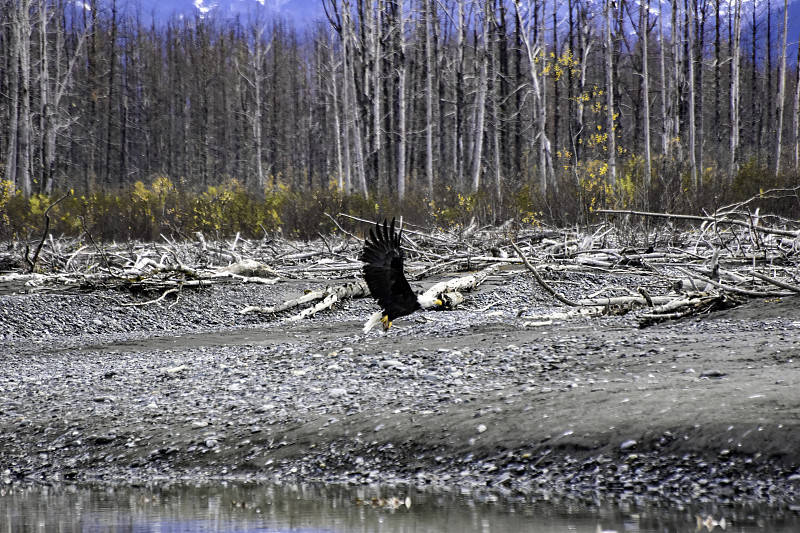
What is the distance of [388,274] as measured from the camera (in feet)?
26.0

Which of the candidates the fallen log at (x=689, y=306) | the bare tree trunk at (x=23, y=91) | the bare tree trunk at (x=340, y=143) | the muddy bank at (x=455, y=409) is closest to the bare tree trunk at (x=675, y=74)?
the bare tree trunk at (x=340, y=143)

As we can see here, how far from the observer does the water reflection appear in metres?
3.58

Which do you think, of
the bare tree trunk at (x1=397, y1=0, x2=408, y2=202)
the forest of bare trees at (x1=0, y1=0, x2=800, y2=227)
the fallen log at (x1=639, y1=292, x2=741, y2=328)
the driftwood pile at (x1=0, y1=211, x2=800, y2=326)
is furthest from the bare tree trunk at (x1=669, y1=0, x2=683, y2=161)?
the fallen log at (x1=639, y1=292, x2=741, y2=328)

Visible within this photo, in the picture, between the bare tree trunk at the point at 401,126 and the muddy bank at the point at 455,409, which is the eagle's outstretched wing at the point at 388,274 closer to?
the muddy bank at the point at 455,409

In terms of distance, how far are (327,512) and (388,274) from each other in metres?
4.04

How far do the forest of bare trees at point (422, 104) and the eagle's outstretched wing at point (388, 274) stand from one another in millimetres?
9297

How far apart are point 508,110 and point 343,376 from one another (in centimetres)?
2943

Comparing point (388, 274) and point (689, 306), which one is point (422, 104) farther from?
point (388, 274)

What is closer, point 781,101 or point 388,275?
point 388,275

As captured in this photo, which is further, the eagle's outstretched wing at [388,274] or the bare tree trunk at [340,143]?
the bare tree trunk at [340,143]

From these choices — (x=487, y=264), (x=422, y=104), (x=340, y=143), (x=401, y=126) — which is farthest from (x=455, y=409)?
(x=422, y=104)

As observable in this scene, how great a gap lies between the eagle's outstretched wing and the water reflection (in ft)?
11.2

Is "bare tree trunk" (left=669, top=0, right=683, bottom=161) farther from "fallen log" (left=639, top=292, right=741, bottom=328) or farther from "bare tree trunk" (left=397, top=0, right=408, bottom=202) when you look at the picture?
"fallen log" (left=639, top=292, right=741, bottom=328)

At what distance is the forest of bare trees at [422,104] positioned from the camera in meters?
25.6
